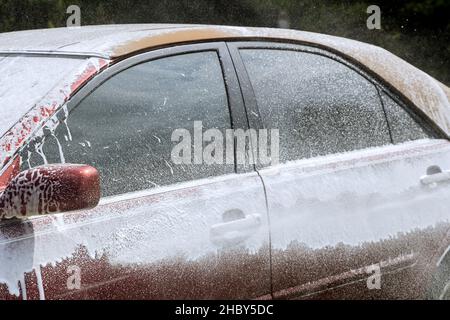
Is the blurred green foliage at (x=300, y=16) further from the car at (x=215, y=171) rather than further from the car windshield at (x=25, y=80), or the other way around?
the car windshield at (x=25, y=80)

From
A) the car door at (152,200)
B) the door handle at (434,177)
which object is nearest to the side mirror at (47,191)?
the car door at (152,200)

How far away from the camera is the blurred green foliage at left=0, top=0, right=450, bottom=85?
8172mm

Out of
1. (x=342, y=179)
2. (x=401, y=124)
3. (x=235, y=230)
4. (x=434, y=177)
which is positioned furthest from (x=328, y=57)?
(x=235, y=230)

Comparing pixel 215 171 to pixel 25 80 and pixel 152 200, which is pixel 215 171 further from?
pixel 25 80

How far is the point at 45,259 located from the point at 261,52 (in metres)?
1.37

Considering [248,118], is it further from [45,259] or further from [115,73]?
[45,259]

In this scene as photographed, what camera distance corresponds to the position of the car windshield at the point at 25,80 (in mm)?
2631

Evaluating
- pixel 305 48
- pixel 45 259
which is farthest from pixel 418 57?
pixel 45 259

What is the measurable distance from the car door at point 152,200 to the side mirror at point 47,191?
0.12 meters

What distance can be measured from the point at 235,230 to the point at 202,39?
2.60 ft

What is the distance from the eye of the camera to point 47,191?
2303 millimetres

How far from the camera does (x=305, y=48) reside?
3.47 meters

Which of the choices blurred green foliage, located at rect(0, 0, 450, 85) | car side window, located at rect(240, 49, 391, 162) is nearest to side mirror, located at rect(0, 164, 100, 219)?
car side window, located at rect(240, 49, 391, 162)
